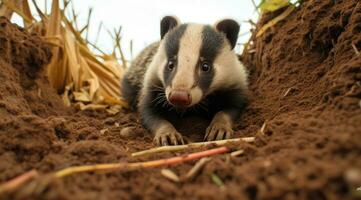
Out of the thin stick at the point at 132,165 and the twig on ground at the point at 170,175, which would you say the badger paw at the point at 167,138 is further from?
the twig on ground at the point at 170,175

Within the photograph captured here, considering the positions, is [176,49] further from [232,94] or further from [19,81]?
[19,81]

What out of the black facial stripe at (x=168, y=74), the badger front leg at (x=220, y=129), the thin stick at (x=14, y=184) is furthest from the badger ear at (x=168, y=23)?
the thin stick at (x=14, y=184)

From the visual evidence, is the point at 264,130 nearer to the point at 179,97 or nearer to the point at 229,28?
the point at 179,97

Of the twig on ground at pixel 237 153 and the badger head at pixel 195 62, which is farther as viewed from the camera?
the badger head at pixel 195 62

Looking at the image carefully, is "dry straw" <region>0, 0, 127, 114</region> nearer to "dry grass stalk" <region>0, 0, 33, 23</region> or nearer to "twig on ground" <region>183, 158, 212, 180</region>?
"dry grass stalk" <region>0, 0, 33, 23</region>

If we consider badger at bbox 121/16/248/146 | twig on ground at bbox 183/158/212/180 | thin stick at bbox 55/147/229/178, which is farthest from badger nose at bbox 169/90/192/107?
twig on ground at bbox 183/158/212/180

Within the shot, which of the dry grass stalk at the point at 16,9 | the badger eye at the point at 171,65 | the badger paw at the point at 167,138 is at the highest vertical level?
the dry grass stalk at the point at 16,9
